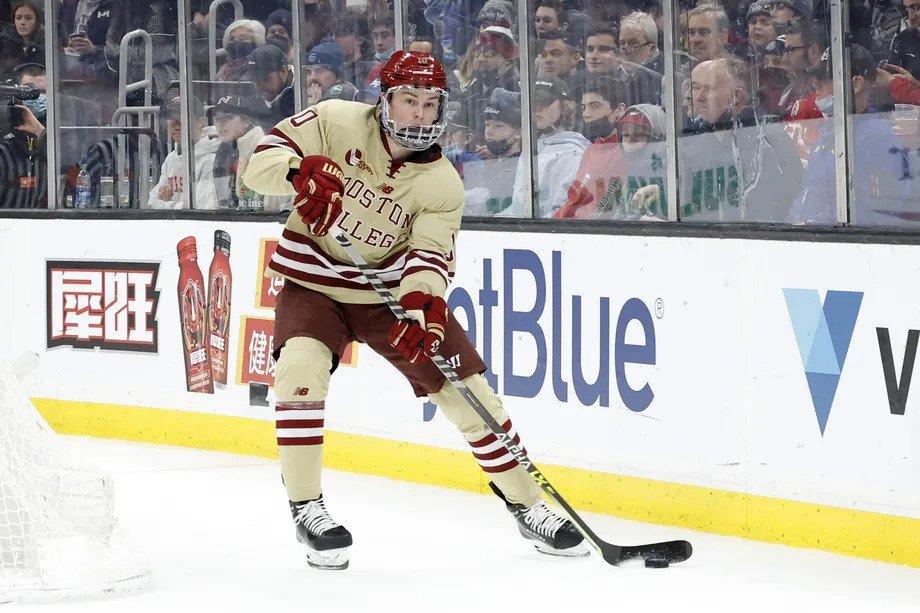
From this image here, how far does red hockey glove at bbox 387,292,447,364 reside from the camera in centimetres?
390

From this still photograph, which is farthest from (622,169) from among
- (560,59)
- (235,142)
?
(235,142)

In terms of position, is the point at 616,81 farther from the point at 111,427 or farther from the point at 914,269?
the point at 111,427

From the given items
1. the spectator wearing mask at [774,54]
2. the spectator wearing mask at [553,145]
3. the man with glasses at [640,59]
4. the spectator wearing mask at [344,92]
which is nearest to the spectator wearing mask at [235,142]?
the spectator wearing mask at [344,92]

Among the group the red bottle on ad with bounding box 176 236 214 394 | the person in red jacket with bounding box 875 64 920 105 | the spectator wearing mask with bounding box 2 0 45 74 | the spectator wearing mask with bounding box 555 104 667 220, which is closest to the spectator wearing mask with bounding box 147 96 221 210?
the red bottle on ad with bounding box 176 236 214 394

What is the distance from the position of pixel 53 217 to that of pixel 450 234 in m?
2.98

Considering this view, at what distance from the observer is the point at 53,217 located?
6582 mm

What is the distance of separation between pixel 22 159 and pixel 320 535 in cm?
349

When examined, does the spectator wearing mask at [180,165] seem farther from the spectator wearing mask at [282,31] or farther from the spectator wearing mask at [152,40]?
the spectator wearing mask at [282,31]

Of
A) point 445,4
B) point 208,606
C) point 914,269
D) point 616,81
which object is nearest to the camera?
point 208,606

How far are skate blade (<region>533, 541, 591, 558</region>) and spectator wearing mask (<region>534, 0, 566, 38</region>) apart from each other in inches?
67.5

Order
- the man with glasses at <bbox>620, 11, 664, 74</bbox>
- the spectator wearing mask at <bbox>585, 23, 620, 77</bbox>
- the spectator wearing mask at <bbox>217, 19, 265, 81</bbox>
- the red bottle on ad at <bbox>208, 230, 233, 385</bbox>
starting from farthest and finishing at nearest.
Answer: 1. the spectator wearing mask at <bbox>217, 19, 265, 81</bbox>
2. the red bottle on ad at <bbox>208, 230, 233, 385</bbox>
3. the spectator wearing mask at <bbox>585, 23, 620, 77</bbox>
4. the man with glasses at <bbox>620, 11, 664, 74</bbox>

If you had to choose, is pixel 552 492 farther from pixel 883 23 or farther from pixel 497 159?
pixel 497 159

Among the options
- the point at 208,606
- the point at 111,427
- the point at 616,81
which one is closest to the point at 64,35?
the point at 111,427

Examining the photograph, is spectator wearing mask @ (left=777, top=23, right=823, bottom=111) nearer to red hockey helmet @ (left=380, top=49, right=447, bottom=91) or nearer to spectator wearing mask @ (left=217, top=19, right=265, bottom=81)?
red hockey helmet @ (left=380, top=49, right=447, bottom=91)
